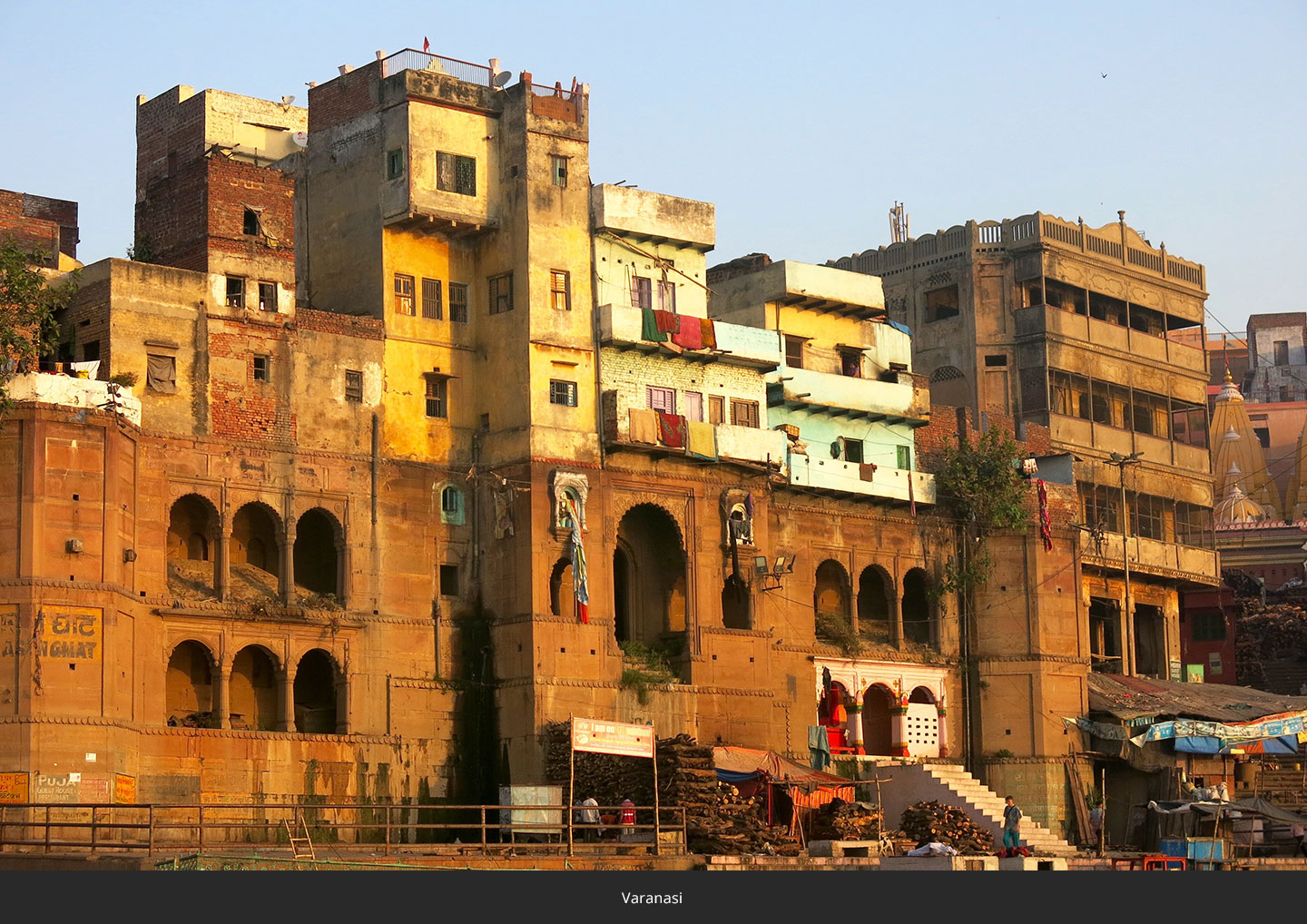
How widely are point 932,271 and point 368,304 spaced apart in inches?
1070

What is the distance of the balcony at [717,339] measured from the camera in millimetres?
60500

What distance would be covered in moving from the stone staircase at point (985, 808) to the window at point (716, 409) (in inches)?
434

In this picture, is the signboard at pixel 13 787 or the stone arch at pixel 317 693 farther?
the stone arch at pixel 317 693

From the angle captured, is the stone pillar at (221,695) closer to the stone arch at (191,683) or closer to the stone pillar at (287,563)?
the stone arch at (191,683)

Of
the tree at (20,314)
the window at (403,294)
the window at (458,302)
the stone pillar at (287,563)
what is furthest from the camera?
the window at (458,302)

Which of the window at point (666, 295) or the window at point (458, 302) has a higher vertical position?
the window at point (666, 295)

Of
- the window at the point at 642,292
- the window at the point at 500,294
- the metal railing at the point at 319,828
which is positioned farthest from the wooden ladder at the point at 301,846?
the window at the point at 642,292

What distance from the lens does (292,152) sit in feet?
213

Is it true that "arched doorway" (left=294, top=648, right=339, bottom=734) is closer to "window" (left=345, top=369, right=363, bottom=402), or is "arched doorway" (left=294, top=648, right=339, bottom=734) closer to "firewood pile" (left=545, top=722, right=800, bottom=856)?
"firewood pile" (left=545, top=722, right=800, bottom=856)

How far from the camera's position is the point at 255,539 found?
57.2 m

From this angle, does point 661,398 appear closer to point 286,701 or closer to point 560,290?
point 560,290

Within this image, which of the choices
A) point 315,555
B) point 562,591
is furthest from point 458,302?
point 562,591

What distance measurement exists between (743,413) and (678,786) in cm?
1356
